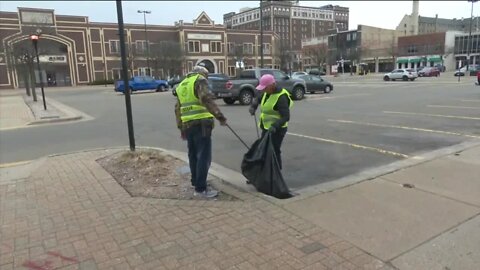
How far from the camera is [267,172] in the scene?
4.85 meters

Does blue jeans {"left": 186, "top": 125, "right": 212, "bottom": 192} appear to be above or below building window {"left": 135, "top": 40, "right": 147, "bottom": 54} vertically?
below

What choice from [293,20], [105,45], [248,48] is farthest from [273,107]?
[293,20]

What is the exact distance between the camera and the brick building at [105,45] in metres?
58.8

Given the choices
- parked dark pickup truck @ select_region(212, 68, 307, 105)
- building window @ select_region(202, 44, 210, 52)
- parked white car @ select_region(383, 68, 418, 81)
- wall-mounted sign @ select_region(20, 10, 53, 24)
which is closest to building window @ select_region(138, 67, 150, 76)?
building window @ select_region(202, 44, 210, 52)

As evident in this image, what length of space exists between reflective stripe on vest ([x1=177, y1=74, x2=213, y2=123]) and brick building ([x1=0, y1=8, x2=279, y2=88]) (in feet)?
173

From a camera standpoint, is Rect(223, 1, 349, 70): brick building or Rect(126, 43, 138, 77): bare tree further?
Rect(223, 1, 349, 70): brick building

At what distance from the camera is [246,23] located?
11431cm

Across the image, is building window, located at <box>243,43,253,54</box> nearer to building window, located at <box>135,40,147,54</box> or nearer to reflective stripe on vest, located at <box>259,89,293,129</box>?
building window, located at <box>135,40,147,54</box>

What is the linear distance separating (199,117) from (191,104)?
0.64 feet

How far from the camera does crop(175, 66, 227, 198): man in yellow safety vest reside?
189 inches

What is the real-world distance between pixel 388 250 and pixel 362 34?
10933 cm

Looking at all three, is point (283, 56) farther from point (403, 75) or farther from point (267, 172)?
point (267, 172)

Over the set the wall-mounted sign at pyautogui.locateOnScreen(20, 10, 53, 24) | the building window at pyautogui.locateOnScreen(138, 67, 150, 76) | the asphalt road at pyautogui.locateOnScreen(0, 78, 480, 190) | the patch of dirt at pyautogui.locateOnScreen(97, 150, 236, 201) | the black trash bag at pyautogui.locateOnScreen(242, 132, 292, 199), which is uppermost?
the wall-mounted sign at pyautogui.locateOnScreen(20, 10, 53, 24)

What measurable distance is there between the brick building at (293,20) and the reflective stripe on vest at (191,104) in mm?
106093
